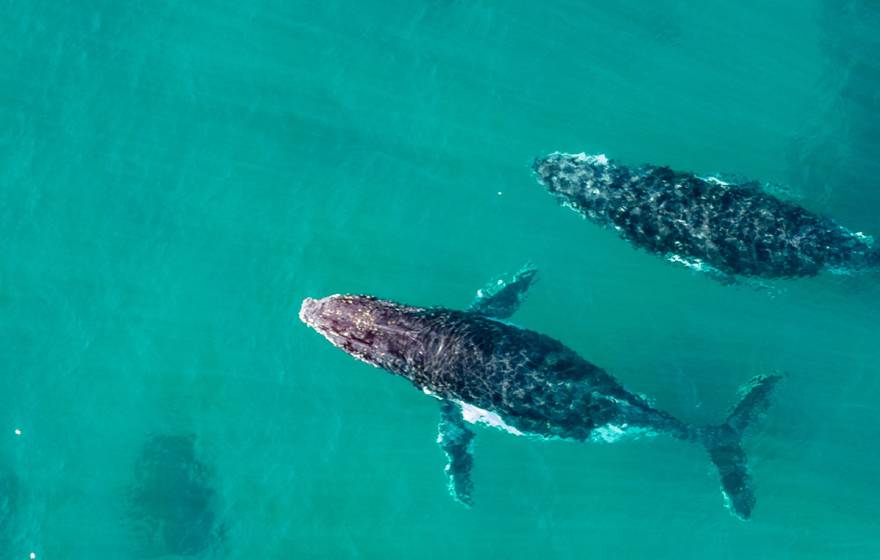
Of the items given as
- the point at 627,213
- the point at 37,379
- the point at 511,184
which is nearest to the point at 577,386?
the point at 627,213

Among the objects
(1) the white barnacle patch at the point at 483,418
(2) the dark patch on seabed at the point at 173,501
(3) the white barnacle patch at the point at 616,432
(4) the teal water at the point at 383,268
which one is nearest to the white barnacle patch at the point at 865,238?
(4) the teal water at the point at 383,268

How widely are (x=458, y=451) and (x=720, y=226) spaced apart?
407 inches

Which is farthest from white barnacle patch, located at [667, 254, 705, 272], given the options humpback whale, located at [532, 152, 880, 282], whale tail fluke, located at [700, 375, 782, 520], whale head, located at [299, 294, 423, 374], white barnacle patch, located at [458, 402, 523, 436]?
A: whale head, located at [299, 294, 423, 374]

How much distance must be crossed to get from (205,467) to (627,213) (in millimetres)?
16162

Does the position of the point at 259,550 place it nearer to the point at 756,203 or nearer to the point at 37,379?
the point at 37,379

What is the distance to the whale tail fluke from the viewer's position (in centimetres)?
2764

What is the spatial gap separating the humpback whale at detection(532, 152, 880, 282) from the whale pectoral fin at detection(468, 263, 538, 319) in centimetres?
310

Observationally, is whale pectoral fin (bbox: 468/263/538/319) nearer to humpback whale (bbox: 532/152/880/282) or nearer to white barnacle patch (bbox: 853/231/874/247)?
humpback whale (bbox: 532/152/880/282)

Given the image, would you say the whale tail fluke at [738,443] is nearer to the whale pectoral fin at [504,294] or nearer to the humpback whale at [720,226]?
the humpback whale at [720,226]

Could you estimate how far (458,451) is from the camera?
28359 mm

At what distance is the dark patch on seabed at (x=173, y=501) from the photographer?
30766 mm

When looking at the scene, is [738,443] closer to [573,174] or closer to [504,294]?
[504,294]

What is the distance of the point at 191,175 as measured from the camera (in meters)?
31.6

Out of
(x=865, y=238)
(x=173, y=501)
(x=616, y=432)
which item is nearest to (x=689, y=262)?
(x=865, y=238)
